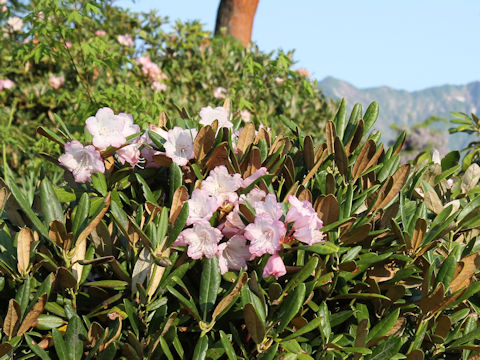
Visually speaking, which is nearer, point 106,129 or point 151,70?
point 106,129

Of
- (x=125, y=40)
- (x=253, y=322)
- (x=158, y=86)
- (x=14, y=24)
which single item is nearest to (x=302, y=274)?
(x=253, y=322)

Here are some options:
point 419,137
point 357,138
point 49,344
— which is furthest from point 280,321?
point 419,137

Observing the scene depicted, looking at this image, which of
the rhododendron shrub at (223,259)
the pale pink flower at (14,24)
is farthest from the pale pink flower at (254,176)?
the pale pink flower at (14,24)

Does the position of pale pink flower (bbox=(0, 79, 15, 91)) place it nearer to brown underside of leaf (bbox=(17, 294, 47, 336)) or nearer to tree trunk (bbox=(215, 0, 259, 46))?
tree trunk (bbox=(215, 0, 259, 46))

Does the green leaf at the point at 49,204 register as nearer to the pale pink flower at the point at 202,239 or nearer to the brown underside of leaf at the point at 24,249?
the brown underside of leaf at the point at 24,249

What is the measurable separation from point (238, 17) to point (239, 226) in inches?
268

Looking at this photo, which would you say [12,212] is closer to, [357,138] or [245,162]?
[245,162]

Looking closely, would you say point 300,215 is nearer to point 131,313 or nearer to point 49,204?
point 131,313

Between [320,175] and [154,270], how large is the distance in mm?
683

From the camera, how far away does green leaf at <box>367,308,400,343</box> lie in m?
1.57

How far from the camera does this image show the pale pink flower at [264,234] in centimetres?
148

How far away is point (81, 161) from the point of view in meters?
1.69

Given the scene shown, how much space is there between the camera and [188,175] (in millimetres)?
1800

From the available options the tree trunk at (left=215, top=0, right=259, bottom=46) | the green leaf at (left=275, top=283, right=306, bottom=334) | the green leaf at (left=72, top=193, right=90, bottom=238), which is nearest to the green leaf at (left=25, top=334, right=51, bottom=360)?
the green leaf at (left=72, top=193, right=90, bottom=238)
